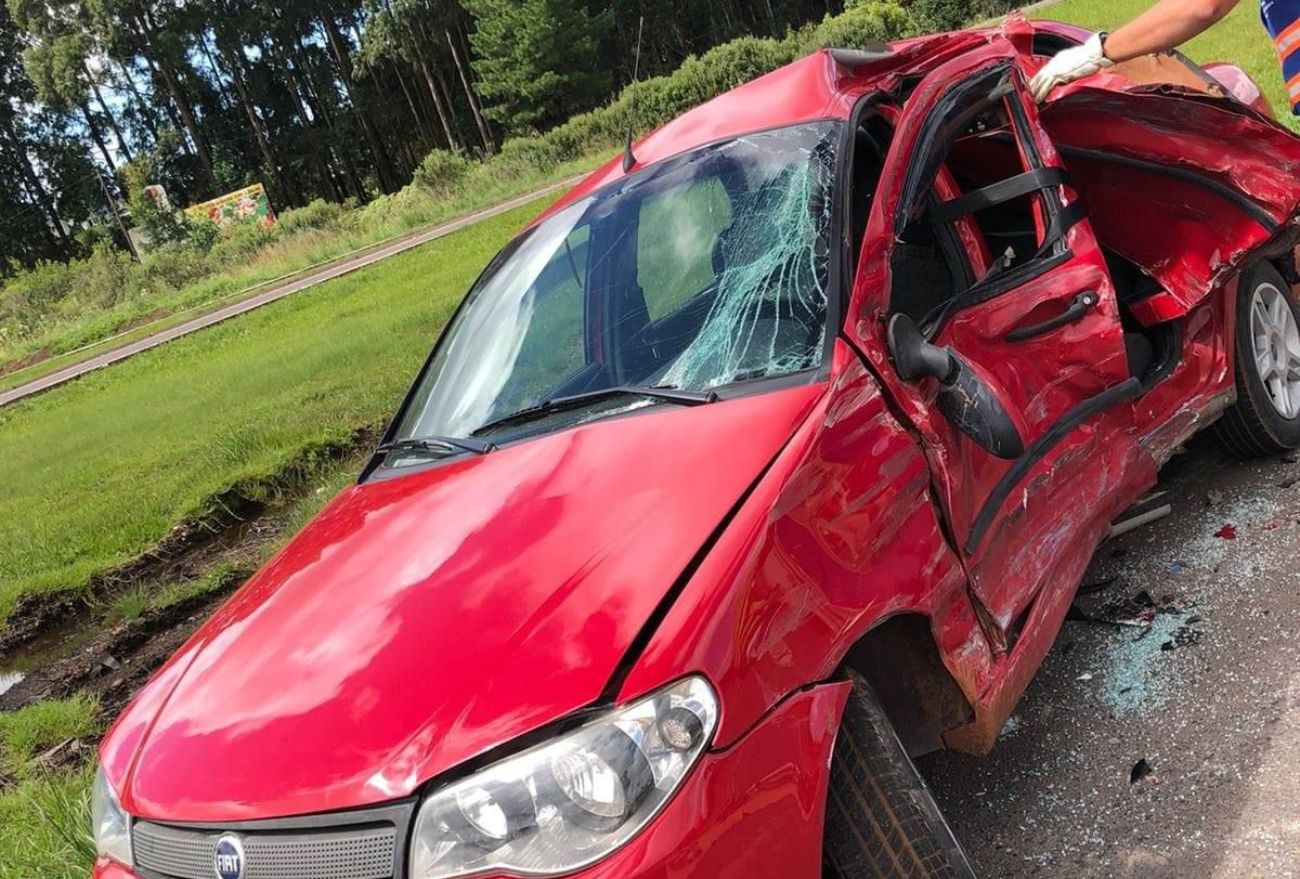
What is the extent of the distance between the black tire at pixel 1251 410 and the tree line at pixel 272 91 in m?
51.3

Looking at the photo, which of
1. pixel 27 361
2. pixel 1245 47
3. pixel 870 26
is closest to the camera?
pixel 1245 47

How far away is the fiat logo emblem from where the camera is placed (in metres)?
1.66

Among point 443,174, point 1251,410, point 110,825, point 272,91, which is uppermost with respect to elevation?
point 272,91

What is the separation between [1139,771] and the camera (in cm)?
256

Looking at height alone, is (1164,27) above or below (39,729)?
above

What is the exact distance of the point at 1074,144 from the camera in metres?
3.71

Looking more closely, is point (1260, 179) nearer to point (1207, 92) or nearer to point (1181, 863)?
point (1207, 92)

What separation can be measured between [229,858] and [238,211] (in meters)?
47.3

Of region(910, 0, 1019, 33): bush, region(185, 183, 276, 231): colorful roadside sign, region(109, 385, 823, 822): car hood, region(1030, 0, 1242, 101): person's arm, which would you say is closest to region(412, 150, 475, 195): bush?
region(185, 183, 276, 231): colorful roadside sign

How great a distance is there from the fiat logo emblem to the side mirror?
1.56m

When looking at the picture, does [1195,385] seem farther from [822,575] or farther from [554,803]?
[554,803]

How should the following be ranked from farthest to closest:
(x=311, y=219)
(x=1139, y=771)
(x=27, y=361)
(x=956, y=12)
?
(x=311, y=219) < (x=956, y=12) < (x=27, y=361) < (x=1139, y=771)

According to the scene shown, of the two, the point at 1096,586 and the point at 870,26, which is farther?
the point at 870,26

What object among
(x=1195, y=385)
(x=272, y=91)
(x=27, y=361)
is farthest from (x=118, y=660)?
(x=272, y=91)
